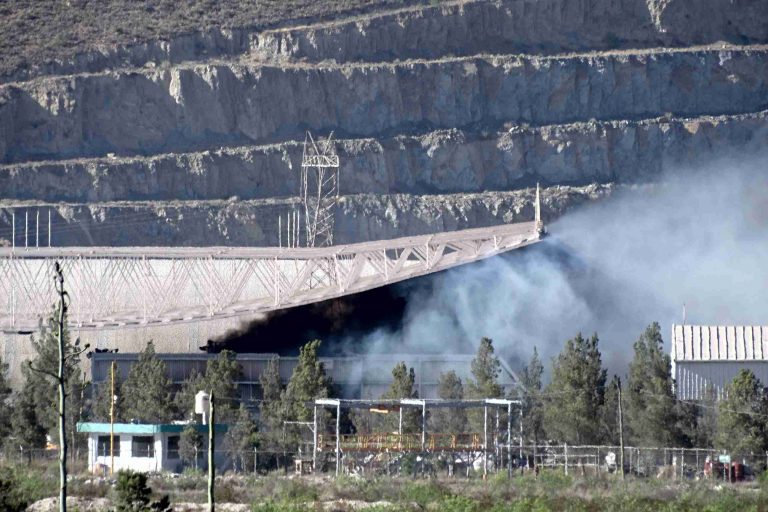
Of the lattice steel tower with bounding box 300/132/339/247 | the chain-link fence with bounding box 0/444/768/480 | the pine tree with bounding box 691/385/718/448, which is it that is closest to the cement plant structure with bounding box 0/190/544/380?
the pine tree with bounding box 691/385/718/448

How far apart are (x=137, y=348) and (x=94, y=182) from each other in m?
48.3

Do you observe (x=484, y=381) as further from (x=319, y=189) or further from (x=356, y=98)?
(x=356, y=98)

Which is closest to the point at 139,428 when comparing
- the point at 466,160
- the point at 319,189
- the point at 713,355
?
the point at 713,355

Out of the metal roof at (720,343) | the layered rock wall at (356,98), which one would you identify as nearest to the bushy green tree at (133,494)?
the metal roof at (720,343)

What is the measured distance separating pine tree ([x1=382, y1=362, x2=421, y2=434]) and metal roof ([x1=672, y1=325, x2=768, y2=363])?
1251 cm

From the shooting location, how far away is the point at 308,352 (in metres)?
98.9

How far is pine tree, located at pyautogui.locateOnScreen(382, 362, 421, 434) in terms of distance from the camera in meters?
93.1

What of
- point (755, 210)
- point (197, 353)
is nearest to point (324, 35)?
point (755, 210)

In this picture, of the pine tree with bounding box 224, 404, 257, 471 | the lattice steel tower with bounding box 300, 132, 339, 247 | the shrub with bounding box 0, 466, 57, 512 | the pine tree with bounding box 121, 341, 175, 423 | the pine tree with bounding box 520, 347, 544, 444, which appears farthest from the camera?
the lattice steel tower with bounding box 300, 132, 339, 247

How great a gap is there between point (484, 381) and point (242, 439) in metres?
12.3

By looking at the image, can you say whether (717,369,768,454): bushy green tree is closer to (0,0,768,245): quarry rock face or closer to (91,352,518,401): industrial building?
(91,352,518,401): industrial building

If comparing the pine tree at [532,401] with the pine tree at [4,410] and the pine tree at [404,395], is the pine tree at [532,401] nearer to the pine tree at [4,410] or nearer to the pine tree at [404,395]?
the pine tree at [404,395]

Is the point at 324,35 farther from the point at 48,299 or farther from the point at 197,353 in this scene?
the point at 197,353

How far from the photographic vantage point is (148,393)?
96562mm
